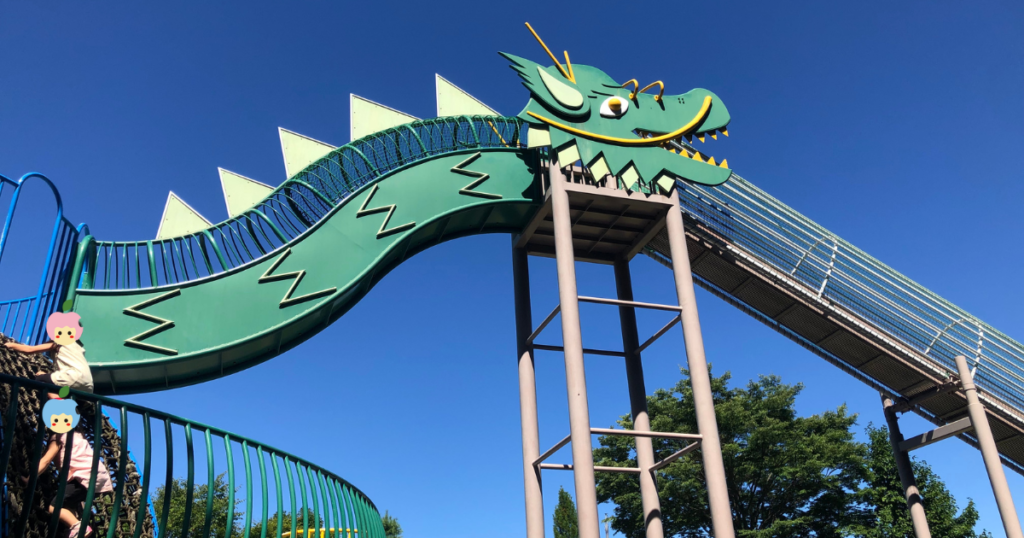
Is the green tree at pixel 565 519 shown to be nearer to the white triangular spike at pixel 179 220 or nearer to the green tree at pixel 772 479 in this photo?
the green tree at pixel 772 479

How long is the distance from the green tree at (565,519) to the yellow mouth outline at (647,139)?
3340 centimetres

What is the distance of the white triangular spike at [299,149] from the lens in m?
13.3

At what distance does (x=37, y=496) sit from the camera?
21.4 feet

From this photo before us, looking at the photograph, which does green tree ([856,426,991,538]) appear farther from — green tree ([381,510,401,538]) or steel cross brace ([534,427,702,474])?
green tree ([381,510,401,538])

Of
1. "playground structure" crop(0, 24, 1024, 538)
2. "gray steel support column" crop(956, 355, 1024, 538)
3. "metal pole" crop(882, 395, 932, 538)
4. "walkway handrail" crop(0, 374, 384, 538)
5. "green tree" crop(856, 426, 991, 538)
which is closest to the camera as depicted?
"walkway handrail" crop(0, 374, 384, 538)

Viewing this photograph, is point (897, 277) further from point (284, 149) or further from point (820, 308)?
point (284, 149)

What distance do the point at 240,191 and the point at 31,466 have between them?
27.8 feet

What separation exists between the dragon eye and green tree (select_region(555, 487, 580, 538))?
1328 inches

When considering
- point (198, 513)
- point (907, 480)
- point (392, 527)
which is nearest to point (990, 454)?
point (907, 480)

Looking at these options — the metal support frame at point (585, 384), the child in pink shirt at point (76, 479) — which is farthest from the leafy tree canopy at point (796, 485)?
the child in pink shirt at point (76, 479)

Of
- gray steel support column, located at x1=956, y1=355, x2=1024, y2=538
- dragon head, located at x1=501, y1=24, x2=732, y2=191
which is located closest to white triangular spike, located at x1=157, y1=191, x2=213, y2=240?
dragon head, located at x1=501, y1=24, x2=732, y2=191

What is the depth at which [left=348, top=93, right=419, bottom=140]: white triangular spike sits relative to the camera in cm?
1406

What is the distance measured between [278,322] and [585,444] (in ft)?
16.6

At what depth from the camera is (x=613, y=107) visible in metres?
14.8
